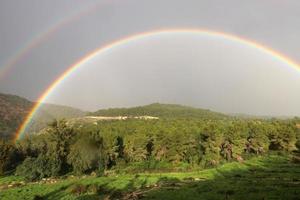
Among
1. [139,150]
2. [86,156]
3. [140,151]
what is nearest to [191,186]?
[86,156]

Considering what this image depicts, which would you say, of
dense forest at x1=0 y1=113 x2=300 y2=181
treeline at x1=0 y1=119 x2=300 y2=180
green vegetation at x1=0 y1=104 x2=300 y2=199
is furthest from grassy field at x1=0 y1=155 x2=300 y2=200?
treeline at x1=0 y1=119 x2=300 y2=180

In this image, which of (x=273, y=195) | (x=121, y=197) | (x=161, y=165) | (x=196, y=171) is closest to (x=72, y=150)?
(x=161, y=165)

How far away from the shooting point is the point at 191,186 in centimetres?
6306

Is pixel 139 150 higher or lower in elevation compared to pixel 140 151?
higher

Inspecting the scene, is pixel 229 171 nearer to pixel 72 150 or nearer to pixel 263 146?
pixel 263 146

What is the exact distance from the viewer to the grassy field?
176 ft

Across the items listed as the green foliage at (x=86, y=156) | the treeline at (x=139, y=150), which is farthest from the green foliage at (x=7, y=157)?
the green foliage at (x=86, y=156)

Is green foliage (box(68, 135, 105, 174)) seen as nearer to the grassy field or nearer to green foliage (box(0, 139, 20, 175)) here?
the grassy field

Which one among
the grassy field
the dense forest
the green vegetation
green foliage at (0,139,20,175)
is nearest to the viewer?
the grassy field

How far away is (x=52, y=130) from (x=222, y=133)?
2165 inches

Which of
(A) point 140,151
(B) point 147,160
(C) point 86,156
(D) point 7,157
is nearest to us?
(C) point 86,156

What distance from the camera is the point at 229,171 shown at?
8681cm

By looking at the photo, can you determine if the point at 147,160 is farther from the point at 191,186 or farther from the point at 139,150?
the point at 191,186

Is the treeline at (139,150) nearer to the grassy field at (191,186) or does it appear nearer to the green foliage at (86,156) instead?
the green foliage at (86,156)
